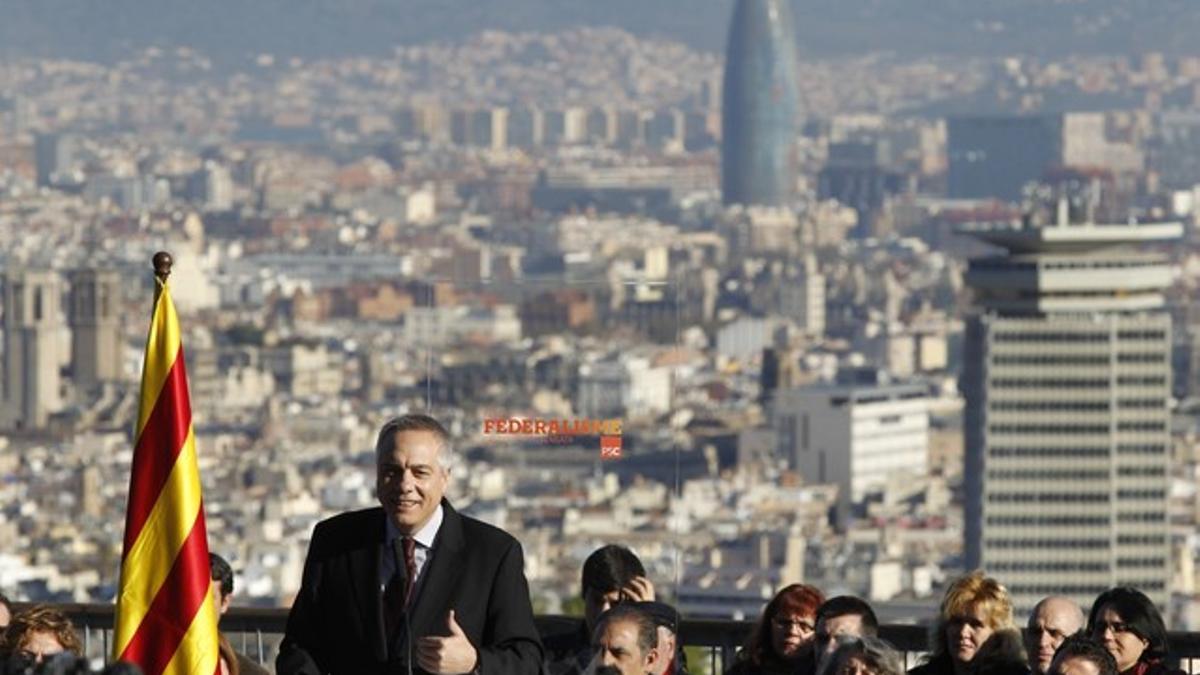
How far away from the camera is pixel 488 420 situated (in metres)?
10.4

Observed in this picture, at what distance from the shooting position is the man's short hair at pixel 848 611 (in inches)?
396

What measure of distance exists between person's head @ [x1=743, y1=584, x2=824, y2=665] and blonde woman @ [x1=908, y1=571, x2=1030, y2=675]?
24cm

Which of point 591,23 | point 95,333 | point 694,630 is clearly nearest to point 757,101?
point 591,23

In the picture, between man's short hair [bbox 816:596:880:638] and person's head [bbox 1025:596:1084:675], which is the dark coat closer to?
person's head [bbox 1025:596:1084:675]

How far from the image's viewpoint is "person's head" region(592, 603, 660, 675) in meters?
9.42

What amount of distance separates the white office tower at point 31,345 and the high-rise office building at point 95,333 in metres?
0.46

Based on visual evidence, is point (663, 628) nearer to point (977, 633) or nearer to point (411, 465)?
point (411, 465)

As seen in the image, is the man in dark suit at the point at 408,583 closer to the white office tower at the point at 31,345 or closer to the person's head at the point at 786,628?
the person's head at the point at 786,628

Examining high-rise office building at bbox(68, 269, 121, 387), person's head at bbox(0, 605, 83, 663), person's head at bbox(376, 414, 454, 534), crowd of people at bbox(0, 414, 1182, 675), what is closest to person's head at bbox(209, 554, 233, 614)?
crowd of people at bbox(0, 414, 1182, 675)

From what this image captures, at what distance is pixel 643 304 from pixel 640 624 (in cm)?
544

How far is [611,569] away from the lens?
412 inches

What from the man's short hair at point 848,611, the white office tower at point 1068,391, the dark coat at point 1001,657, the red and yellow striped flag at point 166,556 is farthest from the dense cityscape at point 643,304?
the red and yellow striped flag at point 166,556

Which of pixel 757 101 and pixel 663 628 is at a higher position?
pixel 757 101

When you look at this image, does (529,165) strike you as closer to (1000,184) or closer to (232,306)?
(1000,184)
